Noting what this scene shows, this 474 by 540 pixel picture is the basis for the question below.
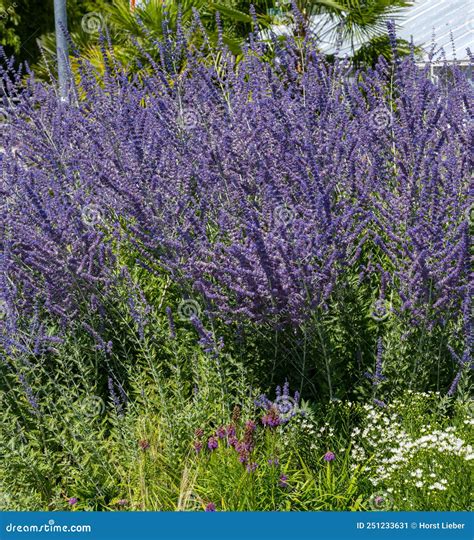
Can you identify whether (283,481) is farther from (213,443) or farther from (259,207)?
(259,207)

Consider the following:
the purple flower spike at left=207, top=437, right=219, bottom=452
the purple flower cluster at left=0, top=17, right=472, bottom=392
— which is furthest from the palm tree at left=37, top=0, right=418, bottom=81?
the purple flower spike at left=207, top=437, right=219, bottom=452

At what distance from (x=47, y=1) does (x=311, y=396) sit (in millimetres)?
21408

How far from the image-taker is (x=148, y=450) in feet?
12.9

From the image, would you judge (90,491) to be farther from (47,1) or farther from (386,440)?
(47,1)

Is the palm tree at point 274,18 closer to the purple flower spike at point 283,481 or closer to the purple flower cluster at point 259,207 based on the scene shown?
the purple flower cluster at point 259,207

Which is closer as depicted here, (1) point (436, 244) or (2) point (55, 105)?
(1) point (436, 244)

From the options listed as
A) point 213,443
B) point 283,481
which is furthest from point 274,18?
point 283,481

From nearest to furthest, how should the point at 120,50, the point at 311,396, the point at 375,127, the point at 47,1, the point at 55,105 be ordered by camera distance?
the point at 311,396 → the point at 375,127 → the point at 55,105 → the point at 120,50 → the point at 47,1

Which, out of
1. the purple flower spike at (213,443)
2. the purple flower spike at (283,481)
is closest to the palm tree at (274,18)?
the purple flower spike at (213,443)

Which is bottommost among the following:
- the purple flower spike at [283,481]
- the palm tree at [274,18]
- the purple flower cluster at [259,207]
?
the purple flower spike at [283,481]

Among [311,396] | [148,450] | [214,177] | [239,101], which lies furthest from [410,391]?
[239,101]

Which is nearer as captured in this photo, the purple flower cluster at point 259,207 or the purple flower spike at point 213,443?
the purple flower spike at point 213,443

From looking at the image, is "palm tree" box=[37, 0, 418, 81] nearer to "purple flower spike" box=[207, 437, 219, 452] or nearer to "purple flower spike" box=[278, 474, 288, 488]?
"purple flower spike" box=[207, 437, 219, 452]

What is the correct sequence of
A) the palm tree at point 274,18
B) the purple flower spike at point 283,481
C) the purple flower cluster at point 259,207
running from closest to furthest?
1. the purple flower spike at point 283,481
2. the purple flower cluster at point 259,207
3. the palm tree at point 274,18
